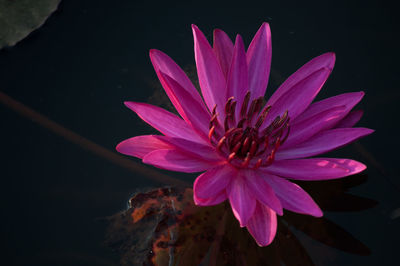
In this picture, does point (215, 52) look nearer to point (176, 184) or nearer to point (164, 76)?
point (164, 76)

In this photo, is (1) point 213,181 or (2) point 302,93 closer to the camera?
(1) point 213,181

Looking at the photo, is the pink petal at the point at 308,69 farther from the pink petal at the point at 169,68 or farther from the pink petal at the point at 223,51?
the pink petal at the point at 169,68

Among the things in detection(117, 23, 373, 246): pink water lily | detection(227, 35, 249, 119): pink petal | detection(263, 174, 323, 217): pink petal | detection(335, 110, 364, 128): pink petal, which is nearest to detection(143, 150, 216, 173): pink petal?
detection(117, 23, 373, 246): pink water lily

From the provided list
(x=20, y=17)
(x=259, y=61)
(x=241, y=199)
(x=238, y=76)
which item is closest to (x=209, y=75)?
(x=238, y=76)

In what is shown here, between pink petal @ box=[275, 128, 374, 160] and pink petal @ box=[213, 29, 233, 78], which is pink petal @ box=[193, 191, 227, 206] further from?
pink petal @ box=[213, 29, 233, 78]

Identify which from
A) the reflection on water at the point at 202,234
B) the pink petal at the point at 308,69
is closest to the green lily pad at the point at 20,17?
the reflection on water at the point at 202,234

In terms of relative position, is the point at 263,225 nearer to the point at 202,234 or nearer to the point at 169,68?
the point at 202,234

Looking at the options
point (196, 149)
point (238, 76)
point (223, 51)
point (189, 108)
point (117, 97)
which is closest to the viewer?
point (196, 149)

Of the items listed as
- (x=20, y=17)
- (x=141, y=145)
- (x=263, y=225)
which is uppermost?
(x=20, y=17)
